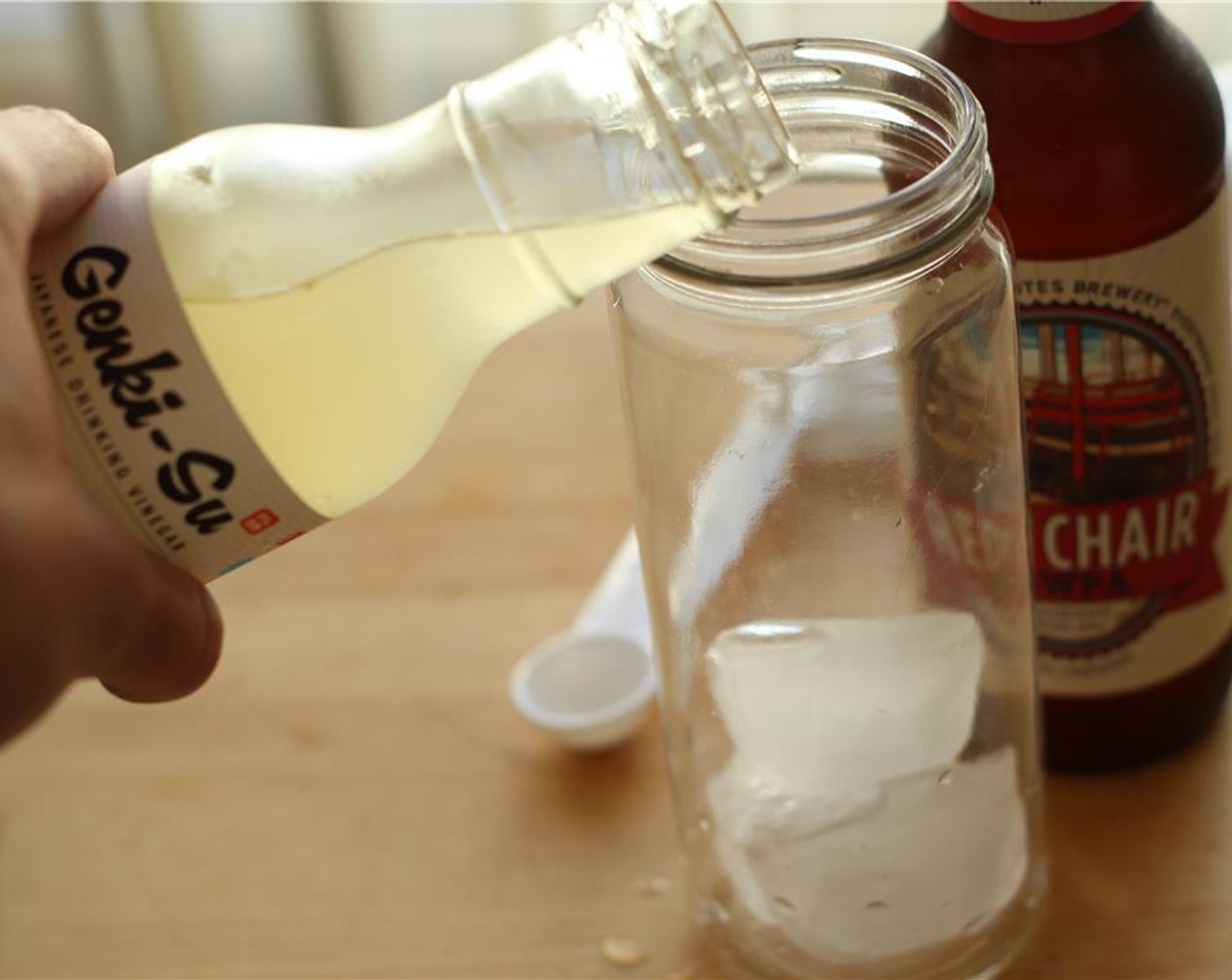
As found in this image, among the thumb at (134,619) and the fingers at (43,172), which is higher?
the fingers at (43,172)

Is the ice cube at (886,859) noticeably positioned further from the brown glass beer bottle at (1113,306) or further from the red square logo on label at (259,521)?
the red square logo on label at (259,521)

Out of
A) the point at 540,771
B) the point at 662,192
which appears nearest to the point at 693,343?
the point at 662,192

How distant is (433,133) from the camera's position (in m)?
0.43

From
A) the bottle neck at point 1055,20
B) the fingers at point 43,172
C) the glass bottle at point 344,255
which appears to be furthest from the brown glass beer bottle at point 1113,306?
the fingers at point 43,172

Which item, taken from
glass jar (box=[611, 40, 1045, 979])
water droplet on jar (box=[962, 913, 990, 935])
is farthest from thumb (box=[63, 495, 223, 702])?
water droplet on jar (box=[962, 913, 990, 935])

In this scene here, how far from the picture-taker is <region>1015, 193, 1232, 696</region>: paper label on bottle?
535 millimetres

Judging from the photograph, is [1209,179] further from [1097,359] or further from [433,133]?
[433,133]

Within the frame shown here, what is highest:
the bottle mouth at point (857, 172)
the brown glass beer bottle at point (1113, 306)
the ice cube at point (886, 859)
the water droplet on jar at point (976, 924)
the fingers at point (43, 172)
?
the fingers at point (43, 172)

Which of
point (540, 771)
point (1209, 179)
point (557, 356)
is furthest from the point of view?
point (557, 356)

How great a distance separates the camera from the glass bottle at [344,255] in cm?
41

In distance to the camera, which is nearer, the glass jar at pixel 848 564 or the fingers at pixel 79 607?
the fingers at pixel 79 607

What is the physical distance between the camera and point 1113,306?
53 centimetres

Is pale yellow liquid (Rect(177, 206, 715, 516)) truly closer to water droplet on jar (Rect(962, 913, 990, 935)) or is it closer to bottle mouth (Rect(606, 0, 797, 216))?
bottle mouth (Rect(606, 0, 797, 216))

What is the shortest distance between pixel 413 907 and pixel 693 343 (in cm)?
24
